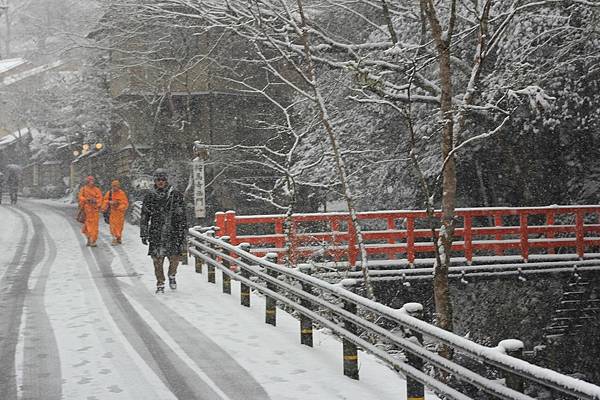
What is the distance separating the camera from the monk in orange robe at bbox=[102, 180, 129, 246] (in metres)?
22.4

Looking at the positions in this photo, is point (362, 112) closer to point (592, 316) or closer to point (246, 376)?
point (592, 316)

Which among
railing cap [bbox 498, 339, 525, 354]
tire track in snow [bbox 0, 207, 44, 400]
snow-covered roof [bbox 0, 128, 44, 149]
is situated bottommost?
tire track in snow [bbox 0, 207, 44, 400]

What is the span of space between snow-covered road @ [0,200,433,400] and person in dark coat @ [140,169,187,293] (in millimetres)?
867

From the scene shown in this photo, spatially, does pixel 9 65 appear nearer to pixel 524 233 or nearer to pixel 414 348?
pixel 524 233

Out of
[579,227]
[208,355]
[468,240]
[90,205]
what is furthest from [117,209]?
[208,355]

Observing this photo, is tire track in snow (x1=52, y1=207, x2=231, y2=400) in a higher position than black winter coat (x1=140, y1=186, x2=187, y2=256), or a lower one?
lower

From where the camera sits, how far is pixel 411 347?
21.7 feet

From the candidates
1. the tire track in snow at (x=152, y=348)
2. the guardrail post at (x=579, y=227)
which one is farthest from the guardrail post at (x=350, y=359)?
the guardrail post at (x=579, y=227)

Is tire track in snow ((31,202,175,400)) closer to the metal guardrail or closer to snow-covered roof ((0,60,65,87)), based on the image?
the metal guardrail

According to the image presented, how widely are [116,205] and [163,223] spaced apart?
31.8ft

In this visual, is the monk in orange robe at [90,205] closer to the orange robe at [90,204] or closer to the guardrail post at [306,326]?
the orange robe at [90,204]

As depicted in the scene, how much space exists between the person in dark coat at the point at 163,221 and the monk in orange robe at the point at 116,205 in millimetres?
9152

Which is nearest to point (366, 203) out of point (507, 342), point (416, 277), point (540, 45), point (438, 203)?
point (438, 203)

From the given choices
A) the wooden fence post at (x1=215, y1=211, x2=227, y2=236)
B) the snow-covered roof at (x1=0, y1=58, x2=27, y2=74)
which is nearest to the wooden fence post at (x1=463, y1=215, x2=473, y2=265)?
the wooden fence post at (x1=215, y1=211, x2=227, y2=236)
